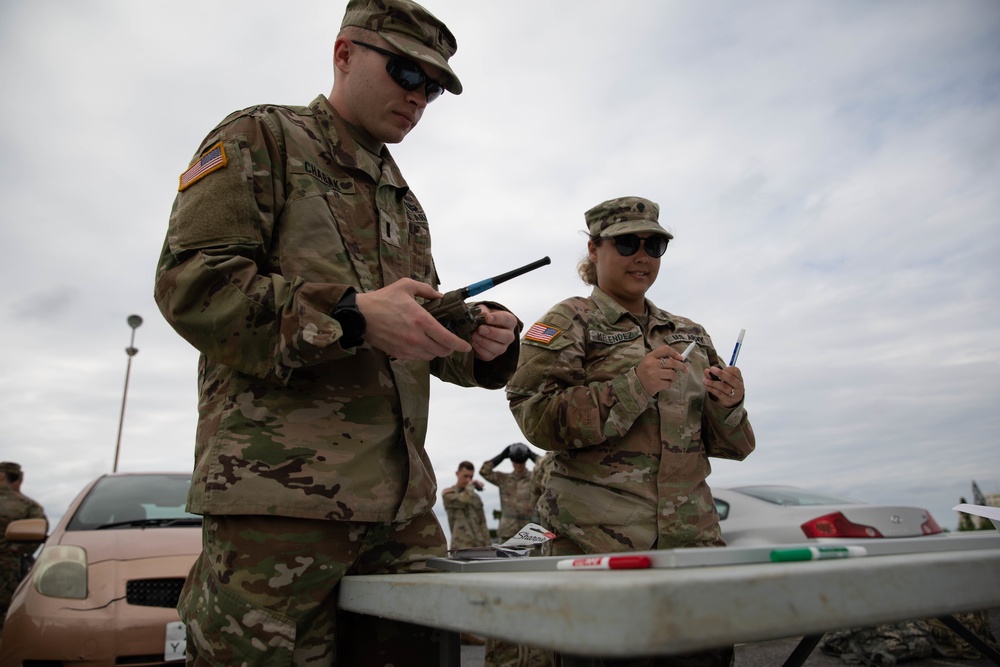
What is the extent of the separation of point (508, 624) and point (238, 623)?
751mm

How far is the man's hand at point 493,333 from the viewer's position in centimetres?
171

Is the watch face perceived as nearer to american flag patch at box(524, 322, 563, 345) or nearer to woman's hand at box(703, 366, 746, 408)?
american flag patch at box(524, 322, 563, 345)

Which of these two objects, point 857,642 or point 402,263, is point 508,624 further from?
point 857,642

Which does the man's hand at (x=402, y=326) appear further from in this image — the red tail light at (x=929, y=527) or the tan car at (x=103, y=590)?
the red tail light at (x=929, y=527)

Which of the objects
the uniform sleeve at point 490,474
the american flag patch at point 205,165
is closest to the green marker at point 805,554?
the american flag patch at point 205,165

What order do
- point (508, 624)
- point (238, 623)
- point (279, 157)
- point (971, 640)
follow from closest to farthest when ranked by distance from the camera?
point (508, 624), point (238, 623), point (279, 157), point (971, 640)

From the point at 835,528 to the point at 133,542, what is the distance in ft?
15.3

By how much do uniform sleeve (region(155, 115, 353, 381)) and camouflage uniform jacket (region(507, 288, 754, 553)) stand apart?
127cm

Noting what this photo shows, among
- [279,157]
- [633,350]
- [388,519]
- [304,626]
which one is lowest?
[304,626]

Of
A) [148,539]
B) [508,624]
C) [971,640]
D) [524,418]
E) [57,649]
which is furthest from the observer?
[148,539]

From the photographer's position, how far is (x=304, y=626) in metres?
1.40

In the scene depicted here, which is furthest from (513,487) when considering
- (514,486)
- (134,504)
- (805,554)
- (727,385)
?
(805,554)

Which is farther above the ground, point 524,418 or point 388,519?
point 524,418

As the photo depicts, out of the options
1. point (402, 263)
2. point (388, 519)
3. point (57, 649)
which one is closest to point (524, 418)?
point (402, 263)
